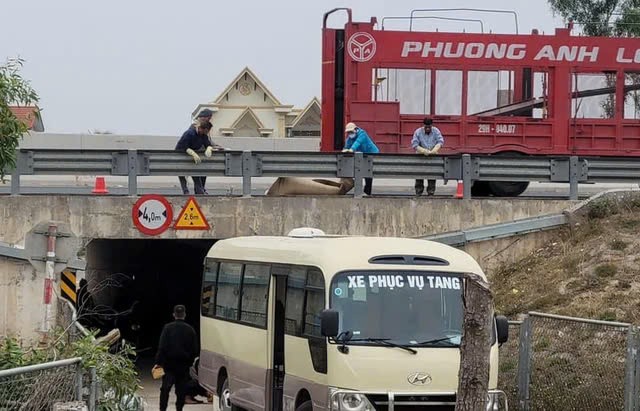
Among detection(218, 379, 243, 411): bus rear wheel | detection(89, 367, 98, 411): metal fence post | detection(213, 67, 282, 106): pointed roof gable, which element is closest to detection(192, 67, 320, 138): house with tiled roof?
detection(213, 67, 282, 106): pointed roof gable

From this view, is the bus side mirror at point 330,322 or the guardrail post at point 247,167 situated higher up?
the guardrail post at point 247,167

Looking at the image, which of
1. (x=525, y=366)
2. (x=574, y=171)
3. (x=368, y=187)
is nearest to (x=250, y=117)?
(x=368, y=187)

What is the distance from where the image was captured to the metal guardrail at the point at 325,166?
20531mm

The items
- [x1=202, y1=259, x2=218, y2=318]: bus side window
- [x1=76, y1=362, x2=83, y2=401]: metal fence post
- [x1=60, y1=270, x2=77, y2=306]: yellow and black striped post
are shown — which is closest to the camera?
[x1=76, y1=362, x2=83, y2=401]: metal fence post

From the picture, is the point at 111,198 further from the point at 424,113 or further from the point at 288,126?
the point at 288,126

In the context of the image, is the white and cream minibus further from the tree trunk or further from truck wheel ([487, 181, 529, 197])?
truck wheel ([487, 181, 529, 197])

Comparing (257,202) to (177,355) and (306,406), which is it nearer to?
(177,355)

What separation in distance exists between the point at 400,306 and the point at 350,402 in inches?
47.6

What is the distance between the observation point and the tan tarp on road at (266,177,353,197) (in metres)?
21.8

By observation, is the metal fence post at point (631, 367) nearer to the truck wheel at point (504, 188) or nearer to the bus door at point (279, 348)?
the bus door at point (279, 348)

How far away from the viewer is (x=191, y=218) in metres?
20.3

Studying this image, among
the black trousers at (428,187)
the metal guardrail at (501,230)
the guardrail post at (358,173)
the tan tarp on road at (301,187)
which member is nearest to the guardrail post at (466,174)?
the metal guardrail at (501,230)

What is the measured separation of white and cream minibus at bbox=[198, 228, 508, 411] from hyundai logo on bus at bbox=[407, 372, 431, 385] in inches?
0.5

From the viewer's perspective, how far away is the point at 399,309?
44.7ft
